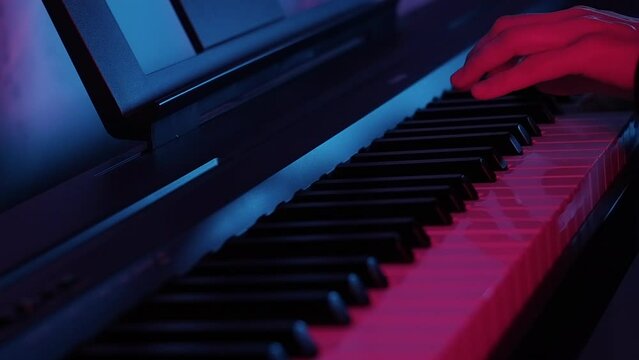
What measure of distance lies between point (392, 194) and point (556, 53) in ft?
1.40

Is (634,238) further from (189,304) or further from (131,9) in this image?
(189,304)

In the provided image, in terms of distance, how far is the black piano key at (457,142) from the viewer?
4.76 feet

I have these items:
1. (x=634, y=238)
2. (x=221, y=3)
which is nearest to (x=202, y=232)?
(x=221, y=3)

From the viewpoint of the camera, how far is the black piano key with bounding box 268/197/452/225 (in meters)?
1.15

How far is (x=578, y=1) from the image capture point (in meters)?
2.24

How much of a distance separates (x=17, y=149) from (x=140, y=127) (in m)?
0.19

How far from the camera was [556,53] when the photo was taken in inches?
58.7

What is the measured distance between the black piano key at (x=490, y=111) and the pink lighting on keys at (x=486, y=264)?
0.14 m

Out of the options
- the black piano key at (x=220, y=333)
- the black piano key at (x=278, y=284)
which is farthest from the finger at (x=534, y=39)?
the black piano key at (x=220, y=333)

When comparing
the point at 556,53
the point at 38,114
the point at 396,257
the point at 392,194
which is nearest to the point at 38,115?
the point at 38,114

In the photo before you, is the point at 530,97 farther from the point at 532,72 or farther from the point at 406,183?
the point at 406,183

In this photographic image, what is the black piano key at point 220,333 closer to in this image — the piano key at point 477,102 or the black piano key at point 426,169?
the black piano key at point 426,169

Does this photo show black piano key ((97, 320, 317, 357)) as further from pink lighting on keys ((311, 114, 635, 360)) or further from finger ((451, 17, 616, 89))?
finger ((451, 17, 616, 89))

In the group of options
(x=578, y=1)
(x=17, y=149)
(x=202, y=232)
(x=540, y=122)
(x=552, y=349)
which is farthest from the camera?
(x=578, y=1)
